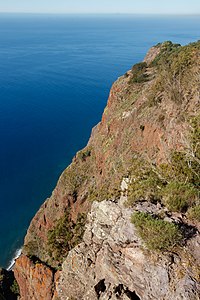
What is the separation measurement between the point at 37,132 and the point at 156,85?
225 feet

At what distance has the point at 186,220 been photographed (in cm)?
1393

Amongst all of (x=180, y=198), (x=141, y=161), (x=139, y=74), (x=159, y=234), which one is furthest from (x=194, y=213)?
(x=139, y=74)

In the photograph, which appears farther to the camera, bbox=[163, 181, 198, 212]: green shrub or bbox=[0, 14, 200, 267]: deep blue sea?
bbox=[0, 14, 200, 267]: deep blue sea

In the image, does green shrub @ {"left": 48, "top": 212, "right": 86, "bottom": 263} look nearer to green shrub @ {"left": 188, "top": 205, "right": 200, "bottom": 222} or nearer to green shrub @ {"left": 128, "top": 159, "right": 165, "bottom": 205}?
green shrub @ {"left": 128, "top": 159, "right": 165, "bottom": 205}

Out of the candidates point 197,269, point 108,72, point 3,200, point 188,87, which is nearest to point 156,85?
point 188,87

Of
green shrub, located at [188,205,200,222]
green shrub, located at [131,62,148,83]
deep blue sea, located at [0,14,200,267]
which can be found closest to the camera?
green shrub, located at [188,205,200,222]

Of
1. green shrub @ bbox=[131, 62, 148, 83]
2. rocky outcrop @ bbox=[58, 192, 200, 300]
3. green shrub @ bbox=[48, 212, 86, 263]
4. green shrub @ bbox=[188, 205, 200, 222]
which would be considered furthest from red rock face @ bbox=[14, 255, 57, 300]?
green shrub @ bbox=[131, 62, 148, 83]

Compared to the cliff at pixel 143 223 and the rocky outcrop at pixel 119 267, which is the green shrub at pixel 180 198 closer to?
the cliff at pixel 143 223

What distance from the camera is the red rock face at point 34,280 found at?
24.7 meters

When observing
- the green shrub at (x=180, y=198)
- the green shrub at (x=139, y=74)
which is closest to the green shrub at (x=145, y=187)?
the green shrub at (x=180, y=198)

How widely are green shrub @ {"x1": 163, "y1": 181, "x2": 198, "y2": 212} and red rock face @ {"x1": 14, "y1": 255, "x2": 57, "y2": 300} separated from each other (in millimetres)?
15245

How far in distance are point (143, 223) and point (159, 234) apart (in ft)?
3.55

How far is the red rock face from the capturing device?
24703 millimetres

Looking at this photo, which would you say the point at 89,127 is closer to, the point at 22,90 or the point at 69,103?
the point at 69,103
